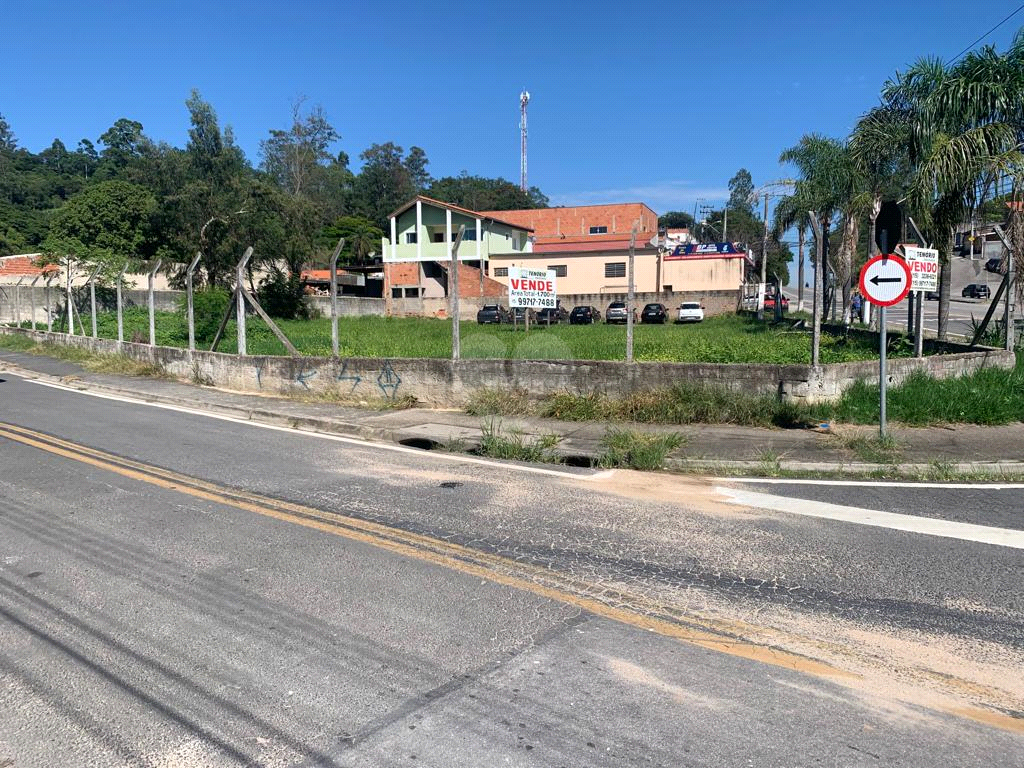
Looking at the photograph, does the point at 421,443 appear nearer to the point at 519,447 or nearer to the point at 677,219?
the point at 519,447

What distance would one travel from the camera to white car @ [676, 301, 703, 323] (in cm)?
4441

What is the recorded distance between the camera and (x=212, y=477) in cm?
791

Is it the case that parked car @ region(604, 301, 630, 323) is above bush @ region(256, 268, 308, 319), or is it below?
below

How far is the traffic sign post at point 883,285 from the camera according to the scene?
9.08 meters

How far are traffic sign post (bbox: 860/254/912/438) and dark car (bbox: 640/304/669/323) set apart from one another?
35.6 m

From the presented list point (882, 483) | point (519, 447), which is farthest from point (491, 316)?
point (882, 483)

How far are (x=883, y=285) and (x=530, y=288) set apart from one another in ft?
18.7

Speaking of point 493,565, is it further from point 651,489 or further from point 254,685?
point 651,489

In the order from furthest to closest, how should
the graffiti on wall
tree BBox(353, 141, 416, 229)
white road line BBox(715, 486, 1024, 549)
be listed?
tree BBox(353, 141, 416, 229) < the graffiti on wall < white road line BBox(715, 486, 1024, 549)

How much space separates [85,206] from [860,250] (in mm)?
50173

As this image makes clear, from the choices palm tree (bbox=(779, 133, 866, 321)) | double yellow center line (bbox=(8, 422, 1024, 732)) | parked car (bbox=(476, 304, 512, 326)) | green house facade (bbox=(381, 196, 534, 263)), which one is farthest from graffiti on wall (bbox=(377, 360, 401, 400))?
green house facade (bbox=(381, 196, 534, 263))

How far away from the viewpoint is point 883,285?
9227 millimetres

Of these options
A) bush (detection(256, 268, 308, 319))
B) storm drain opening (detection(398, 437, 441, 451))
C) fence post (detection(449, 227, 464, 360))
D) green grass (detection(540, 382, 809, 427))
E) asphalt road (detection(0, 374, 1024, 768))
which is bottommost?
asphalt road (detection(0, 374, 1024, 768))

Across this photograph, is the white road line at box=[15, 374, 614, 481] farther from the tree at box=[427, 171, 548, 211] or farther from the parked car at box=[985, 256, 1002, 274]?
the tree at box=[427, 171, 548, 211]
